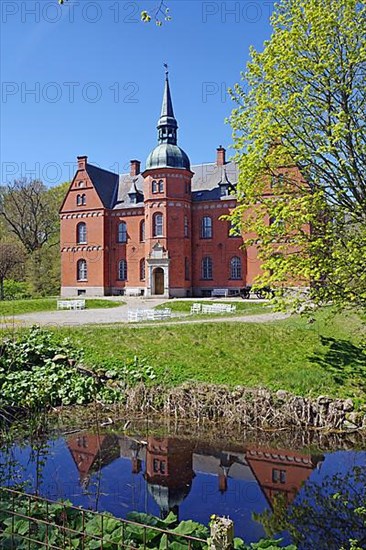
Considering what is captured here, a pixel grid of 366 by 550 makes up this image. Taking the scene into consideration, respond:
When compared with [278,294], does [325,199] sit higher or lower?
higher

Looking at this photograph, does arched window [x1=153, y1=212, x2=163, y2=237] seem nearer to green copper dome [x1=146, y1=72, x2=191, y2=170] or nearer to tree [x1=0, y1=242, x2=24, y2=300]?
green copper dome [x1=146, y1=72, x2=191, y2=170]

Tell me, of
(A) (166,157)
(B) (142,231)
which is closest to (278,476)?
(A) (166,157)

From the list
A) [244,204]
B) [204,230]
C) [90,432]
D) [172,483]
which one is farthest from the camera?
[204,230]

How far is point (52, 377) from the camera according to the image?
36.0 feet

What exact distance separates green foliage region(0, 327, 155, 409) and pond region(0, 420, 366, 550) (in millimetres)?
1517

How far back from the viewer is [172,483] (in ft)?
24.0

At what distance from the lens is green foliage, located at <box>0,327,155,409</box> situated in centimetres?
1030

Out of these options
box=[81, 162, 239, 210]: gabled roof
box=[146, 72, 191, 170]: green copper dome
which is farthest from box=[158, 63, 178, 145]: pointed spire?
box=[81, 162, 239, 210]: gabled roof

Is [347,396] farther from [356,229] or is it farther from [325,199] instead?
[325,199]

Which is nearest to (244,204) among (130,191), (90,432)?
(90,432)

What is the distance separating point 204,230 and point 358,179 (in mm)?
28690

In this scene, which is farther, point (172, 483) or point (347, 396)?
point (347, 396)

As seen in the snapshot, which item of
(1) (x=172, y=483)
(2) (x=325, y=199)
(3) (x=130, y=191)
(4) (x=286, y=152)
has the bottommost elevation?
(1) (x=172, y=483)

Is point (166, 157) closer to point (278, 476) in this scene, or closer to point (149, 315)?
point (149, 315)
